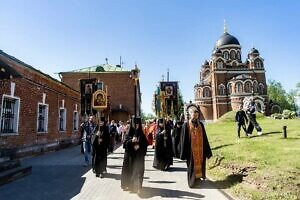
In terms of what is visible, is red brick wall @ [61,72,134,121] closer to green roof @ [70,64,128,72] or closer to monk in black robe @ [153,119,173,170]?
green roof @ [70,64,128,72]

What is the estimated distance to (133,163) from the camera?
7641 millimetres

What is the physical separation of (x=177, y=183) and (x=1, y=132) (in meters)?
7.98

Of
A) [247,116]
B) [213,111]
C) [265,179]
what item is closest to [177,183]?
[265,179]

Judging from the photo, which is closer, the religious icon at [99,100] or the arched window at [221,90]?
the religious icon at [99,100]

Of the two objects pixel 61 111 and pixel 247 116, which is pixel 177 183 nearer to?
pixel 247 116

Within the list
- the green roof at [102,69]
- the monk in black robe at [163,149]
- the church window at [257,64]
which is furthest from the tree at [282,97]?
the monk in black robe at [163,149]

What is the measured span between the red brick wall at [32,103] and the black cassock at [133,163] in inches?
272

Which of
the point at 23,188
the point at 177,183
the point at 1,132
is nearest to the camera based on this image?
the point at 23,188

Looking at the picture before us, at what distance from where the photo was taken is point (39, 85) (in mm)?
15914

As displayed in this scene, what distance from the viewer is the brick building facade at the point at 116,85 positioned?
130 ft

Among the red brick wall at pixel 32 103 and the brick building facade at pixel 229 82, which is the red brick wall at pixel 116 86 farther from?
the brick building facade at pixel 229 82

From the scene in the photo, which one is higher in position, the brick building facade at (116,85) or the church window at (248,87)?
the church window at (248,87)

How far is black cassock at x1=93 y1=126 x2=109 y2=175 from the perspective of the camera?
31.1 ft

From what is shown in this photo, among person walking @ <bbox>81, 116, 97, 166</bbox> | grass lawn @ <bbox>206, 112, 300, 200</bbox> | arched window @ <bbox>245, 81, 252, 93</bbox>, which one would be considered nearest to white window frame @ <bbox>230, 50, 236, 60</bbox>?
arched window @ <bbox>245, 81, 252, 93</bbox>
